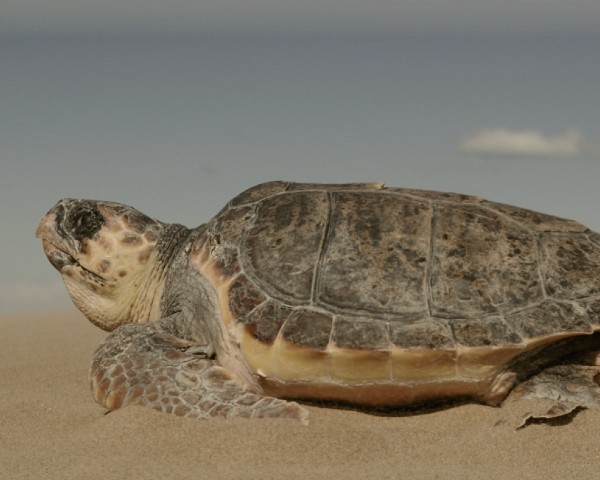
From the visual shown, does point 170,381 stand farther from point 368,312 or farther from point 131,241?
point 131,241

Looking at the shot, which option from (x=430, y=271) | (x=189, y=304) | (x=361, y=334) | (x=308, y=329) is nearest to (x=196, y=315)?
(x=189, y=304)

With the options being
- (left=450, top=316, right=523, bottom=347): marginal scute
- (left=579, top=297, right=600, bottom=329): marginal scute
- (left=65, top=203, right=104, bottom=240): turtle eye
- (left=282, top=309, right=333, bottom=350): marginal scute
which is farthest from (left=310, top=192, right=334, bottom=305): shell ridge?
(left=65, top=203, right=104, bottom=240): turtle eye

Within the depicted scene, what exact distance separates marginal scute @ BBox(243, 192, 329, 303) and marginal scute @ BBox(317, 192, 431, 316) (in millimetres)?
108

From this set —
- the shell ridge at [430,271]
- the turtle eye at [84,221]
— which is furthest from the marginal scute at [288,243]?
the turtle eye at [84,221]

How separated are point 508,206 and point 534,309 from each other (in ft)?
3.89

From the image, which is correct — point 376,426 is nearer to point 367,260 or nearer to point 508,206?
point 367,260

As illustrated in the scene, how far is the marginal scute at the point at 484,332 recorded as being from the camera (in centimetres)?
538

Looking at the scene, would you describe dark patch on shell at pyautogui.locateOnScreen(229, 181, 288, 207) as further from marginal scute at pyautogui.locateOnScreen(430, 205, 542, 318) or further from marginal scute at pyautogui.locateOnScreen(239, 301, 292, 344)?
marginal scute at pyautogui.locateOnScreen(430, 205, 542, 318)

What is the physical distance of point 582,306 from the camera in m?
5.58

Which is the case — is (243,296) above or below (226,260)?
below

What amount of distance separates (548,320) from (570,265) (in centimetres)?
59

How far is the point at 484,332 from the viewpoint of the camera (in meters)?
5.40

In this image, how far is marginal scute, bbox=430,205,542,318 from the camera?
552 cm

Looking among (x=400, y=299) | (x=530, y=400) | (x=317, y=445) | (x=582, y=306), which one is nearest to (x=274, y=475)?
(x=317, y=445)
